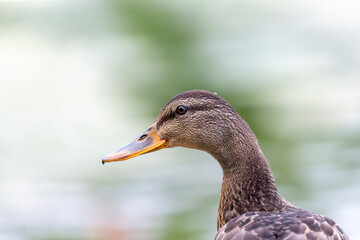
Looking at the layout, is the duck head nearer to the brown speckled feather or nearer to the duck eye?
the duck eye

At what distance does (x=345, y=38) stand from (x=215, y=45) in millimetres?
1667

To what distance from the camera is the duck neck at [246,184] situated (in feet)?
15.0

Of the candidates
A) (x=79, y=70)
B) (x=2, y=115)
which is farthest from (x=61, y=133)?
(x=79, y=70)

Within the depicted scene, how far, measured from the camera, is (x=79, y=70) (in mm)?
11164

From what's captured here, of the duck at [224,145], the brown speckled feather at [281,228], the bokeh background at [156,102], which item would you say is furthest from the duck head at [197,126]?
the bokeh background at [156,102]

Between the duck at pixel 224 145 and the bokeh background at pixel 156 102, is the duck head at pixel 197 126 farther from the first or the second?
the bokeh background at pixel 156 102

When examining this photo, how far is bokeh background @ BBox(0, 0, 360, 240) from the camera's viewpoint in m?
7.77

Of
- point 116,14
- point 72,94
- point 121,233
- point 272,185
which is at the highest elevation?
point 116,14

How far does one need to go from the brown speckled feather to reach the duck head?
27.4 inches

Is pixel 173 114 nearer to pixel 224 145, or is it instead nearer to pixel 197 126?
pixel 197 126

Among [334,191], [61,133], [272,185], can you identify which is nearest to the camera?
[272,185]

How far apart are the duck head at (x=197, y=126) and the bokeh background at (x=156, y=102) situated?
2327 millimetres

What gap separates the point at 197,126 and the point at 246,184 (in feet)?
1.43

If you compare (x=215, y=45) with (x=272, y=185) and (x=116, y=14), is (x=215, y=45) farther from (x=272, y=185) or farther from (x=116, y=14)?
(x=272, y=185)
